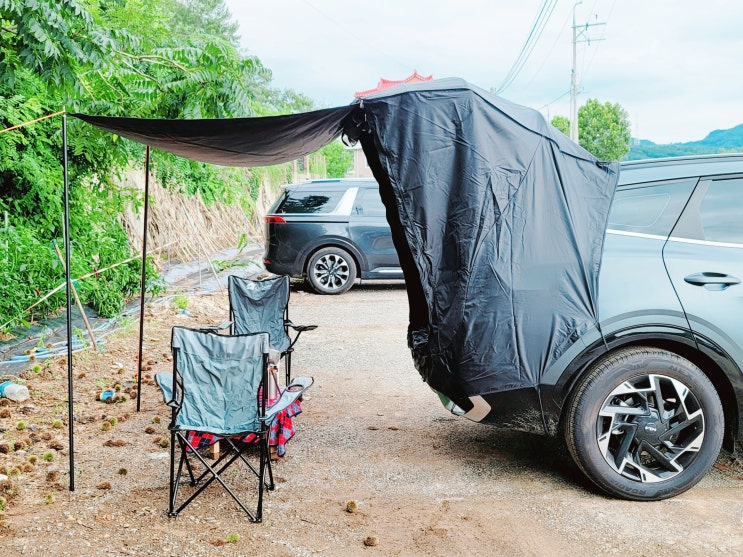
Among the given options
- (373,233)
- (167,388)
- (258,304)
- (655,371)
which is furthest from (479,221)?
(373,233)

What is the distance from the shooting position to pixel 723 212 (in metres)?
3.99

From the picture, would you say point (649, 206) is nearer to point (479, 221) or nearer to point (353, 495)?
point (479, 221)

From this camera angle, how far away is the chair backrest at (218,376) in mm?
3922

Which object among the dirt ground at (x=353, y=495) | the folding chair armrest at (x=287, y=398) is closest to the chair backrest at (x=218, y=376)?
the folding chair armrest at (x=287, y=398)

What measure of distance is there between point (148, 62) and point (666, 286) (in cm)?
469

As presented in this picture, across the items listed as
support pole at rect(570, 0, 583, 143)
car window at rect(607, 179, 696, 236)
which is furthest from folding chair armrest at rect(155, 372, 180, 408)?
support pole at rect(570, 0, 583, 143)

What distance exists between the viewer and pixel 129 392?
5.98 m

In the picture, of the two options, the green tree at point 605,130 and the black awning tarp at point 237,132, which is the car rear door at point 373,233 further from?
the green tree at point 605,130

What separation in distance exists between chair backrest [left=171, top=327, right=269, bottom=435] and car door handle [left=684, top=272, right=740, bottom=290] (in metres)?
2.41

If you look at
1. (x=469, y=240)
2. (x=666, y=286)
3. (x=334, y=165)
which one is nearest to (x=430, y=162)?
(x=469, y=240)

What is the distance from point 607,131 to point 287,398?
57.8 meters

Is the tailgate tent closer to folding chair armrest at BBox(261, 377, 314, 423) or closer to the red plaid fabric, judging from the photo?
folding chair armrest at BBox(261, 377, 314, 423)

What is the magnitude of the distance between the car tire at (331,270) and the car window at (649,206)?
25.5 ft

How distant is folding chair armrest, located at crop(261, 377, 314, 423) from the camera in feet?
12.6
